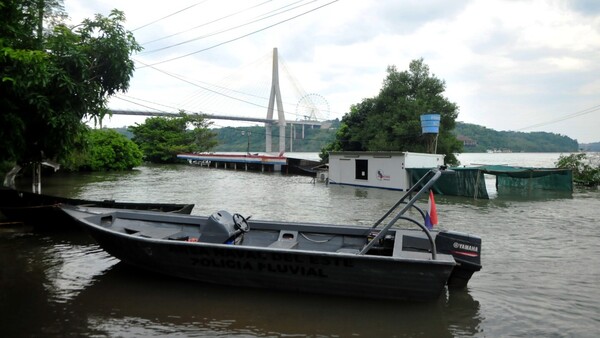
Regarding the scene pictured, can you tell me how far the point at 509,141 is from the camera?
4299 inches

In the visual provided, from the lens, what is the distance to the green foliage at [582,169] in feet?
86.2

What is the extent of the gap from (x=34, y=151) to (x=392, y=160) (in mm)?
18788

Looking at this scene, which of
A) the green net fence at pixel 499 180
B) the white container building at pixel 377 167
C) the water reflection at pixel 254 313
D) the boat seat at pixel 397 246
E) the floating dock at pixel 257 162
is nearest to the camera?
the water reflection at pixel 254 313

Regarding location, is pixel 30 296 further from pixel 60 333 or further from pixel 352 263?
pixel 352 263

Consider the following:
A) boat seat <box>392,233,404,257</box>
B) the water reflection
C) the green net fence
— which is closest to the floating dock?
the green net fence

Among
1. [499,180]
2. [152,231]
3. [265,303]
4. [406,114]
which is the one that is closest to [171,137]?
[406,114]

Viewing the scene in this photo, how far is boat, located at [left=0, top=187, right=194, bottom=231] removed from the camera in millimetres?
10969

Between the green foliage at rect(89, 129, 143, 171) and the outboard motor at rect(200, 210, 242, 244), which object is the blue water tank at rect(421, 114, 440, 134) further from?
the green foliage at rect(89, 129, 143, 171)

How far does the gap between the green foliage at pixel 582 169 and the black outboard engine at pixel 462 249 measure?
77.5 feet

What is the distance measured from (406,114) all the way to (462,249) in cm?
2880

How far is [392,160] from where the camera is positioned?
2459 centimetres

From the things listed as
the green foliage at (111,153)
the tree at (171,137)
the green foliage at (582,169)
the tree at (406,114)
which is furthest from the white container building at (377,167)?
the tree at (171,137)

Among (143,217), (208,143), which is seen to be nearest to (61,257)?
(143,217)

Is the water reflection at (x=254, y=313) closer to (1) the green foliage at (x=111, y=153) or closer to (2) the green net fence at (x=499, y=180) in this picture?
(2) the green net fence at (x=499, y=180)
